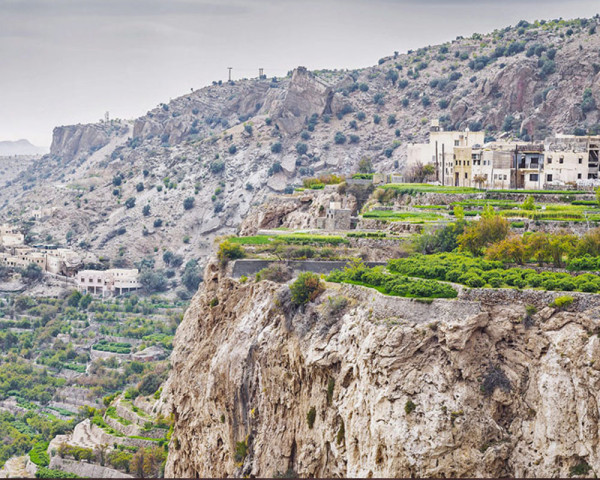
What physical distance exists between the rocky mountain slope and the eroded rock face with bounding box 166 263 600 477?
64878 millimetres

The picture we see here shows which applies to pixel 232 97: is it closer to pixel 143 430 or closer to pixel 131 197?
pixel 131 197

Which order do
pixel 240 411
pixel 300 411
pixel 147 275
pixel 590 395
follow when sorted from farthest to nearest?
1. pixel 147 275
2. pixel 240 411
3. pixel 300 411
4. pixel 590 395

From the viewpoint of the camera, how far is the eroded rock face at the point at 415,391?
25812 mm

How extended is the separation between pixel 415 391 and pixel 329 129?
103736 millimetres

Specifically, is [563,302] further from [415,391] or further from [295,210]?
Answer: [295,210]

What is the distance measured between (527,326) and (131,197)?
111390 mm

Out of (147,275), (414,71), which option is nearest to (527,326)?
(147,275)

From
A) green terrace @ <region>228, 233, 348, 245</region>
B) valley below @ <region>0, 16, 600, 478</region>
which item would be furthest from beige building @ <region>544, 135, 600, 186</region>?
green terrace @ <region>228, 233, 348, 245</region>

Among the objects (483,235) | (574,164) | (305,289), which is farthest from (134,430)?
(574,164)

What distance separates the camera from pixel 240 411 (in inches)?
1398

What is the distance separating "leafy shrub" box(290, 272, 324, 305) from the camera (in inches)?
1364

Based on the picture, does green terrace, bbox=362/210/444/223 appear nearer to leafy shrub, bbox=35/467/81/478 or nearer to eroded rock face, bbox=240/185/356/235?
eroded rock face, bbox=240/185/356/235

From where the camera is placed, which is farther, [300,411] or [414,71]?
[414,71]

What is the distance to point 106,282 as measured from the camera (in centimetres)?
11000
